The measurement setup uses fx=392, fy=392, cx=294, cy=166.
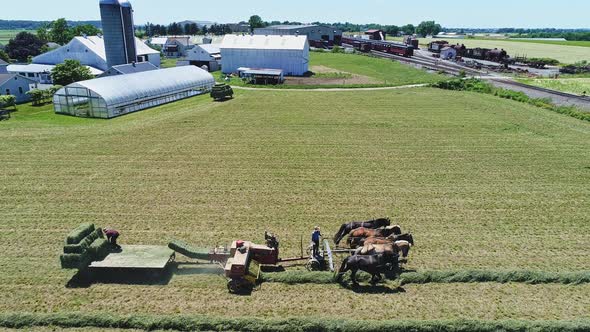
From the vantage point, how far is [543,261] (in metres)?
14.7

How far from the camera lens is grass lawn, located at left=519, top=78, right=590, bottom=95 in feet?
173

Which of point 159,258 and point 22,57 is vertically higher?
point 22,57

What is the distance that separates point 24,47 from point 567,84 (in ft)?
357

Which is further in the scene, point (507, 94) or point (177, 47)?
point (177, 47)

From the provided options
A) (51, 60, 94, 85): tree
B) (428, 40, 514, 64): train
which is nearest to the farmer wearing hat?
(51, 60, 94, 85): tree

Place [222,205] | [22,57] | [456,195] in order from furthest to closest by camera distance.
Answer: [22,57], [456,195], [222,205]

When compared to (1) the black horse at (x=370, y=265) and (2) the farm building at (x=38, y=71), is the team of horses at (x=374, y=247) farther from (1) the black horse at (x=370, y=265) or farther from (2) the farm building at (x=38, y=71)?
(2) the farm building at (x=38, y=71)

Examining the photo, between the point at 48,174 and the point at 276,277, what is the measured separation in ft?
57.3

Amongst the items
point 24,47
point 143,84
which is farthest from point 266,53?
point 24,47

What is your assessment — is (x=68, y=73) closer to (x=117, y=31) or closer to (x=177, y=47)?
(x=117, y=31)

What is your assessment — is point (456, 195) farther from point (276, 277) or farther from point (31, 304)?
point (31, 304)

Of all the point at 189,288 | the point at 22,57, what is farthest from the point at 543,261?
the point at 22,57

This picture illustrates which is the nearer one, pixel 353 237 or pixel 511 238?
pixel 353 237

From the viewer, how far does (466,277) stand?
13453mm
